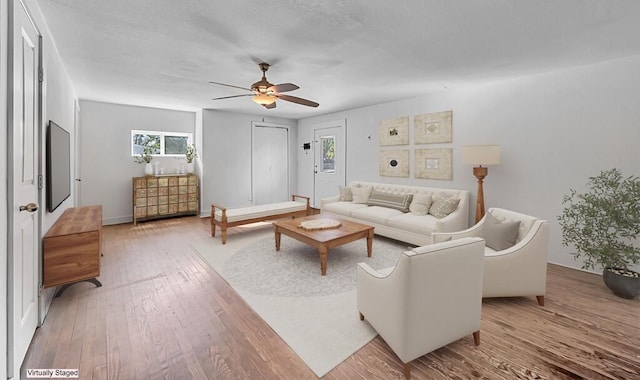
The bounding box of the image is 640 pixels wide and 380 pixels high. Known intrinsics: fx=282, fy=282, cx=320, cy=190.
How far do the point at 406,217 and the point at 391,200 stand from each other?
711 mm

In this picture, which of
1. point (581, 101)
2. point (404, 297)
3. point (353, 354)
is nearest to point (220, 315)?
point (353, 354)

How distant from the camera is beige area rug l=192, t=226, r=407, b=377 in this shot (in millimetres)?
2062

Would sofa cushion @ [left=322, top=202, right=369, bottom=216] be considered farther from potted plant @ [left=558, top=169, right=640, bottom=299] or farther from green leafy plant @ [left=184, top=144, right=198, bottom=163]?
green leafy plant @ [left=184, top=144, right=198, bottom=163]

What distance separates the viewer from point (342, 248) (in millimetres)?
4176

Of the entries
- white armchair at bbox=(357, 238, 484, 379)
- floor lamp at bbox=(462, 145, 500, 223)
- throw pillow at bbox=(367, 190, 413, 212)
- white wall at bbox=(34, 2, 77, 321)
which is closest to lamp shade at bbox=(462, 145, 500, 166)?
floor lamp at bbox=(462, 145, 500, 223)

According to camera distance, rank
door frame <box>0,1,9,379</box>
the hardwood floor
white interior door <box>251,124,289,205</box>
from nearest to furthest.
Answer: door frame <box>0,1,9,379</box>
the hardwood floor
white interior door <box>251,124,289,205</box>

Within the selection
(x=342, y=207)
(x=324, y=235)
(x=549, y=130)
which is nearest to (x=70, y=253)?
(x=324, y=235)

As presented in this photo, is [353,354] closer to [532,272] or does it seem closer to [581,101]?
[532,272]

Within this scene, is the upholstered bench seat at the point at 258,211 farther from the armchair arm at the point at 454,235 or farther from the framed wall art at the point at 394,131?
the armchair arm at the point at 454,235

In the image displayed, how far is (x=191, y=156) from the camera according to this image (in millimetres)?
6590

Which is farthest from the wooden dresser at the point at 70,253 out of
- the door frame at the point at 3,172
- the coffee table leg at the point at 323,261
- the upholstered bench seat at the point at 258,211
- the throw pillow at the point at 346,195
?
the throw pillow at the point at 346,195

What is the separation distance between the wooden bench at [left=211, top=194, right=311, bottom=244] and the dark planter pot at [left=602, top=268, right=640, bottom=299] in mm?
4201

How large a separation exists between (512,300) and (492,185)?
2.04 meters

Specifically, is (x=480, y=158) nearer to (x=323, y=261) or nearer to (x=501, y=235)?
(x=501, y=235)
